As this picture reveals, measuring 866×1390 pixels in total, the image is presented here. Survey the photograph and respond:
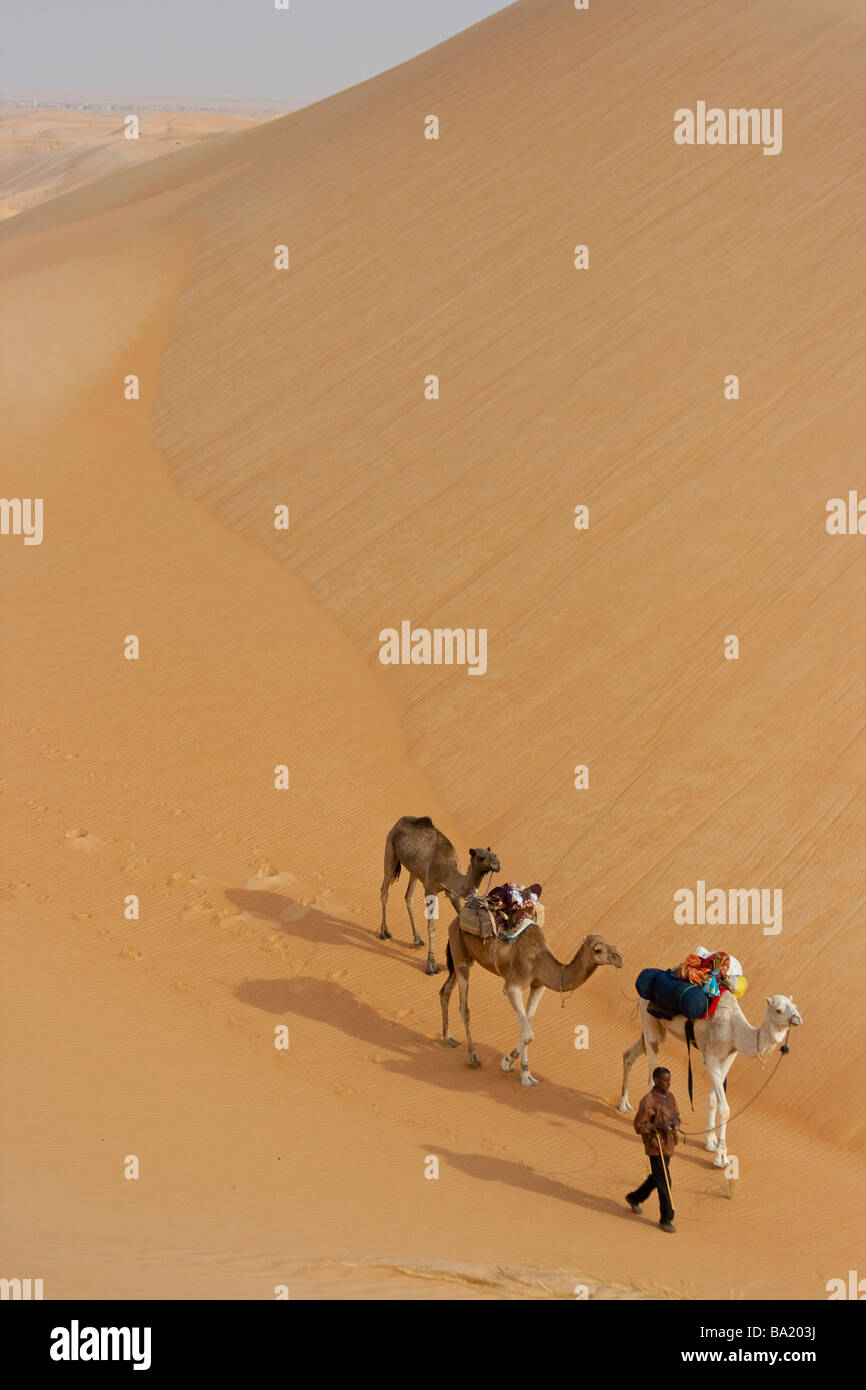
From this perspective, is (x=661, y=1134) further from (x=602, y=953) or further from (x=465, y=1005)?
(x=465, y=1005)

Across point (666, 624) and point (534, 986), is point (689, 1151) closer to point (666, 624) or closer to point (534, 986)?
point (534, 986)

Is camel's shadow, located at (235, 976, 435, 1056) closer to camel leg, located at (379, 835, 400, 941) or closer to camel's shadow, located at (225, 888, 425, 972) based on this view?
camel's shadow, located at (225, 888, 425, 972)

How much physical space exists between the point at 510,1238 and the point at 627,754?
696cm

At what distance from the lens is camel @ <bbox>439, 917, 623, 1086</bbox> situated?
12039 millimetres

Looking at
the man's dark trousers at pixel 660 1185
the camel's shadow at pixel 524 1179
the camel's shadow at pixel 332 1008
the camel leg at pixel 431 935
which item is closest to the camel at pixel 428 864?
the camel leg at pixel 431 935

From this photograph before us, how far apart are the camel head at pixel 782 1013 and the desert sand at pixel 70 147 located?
242ft

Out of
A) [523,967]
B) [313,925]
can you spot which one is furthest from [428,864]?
[523,967]

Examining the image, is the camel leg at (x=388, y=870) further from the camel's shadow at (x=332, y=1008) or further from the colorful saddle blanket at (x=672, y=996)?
the colorful saddle blanket at (x=672, y=996)

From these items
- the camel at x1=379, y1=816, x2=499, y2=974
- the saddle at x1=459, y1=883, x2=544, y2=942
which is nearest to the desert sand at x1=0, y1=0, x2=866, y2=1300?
the camel at x1=379, y1=816, x2=499, y2=974

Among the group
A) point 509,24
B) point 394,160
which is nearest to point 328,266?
point 394,160

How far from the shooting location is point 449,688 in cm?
1792

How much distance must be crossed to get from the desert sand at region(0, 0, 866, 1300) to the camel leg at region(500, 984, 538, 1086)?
17cm

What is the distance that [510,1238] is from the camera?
32.5ft

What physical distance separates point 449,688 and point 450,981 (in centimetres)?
573
